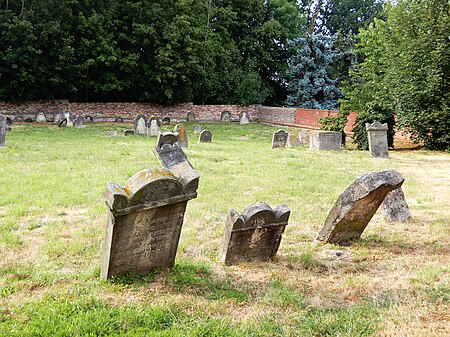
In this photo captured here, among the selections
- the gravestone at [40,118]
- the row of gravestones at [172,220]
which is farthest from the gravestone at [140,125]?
the row of gravestones at [172,220]

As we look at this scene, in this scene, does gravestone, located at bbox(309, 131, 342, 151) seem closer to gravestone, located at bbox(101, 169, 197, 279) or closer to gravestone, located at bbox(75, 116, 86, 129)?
gravestone, located at bbox(101, 169, 197, 279)

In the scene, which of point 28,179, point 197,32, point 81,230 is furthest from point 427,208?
point 197,32

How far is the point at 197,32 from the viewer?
32594mm

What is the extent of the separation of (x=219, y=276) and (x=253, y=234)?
640mm

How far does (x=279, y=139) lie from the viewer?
1648cm

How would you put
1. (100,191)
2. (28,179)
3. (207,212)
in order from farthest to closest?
(28,179), (100,191), (207,212)

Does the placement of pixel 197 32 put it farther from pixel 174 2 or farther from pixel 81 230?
pixel 81 230

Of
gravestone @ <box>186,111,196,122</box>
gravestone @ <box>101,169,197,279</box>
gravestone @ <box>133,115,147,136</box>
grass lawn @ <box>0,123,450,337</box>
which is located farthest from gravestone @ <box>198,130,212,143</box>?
gravestone @ <box>186,111,196,122</box>

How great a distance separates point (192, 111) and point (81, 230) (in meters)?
29.7

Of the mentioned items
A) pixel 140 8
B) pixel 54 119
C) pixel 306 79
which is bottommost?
pixel 54 119

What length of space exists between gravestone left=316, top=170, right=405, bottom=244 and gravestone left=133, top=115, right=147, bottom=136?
49.9ft

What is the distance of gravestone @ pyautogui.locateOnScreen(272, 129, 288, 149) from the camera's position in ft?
53.9

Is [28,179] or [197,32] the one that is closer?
[28,179]

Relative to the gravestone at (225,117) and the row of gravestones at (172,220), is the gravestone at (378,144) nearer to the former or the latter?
the row of gravestones at (172,220)
